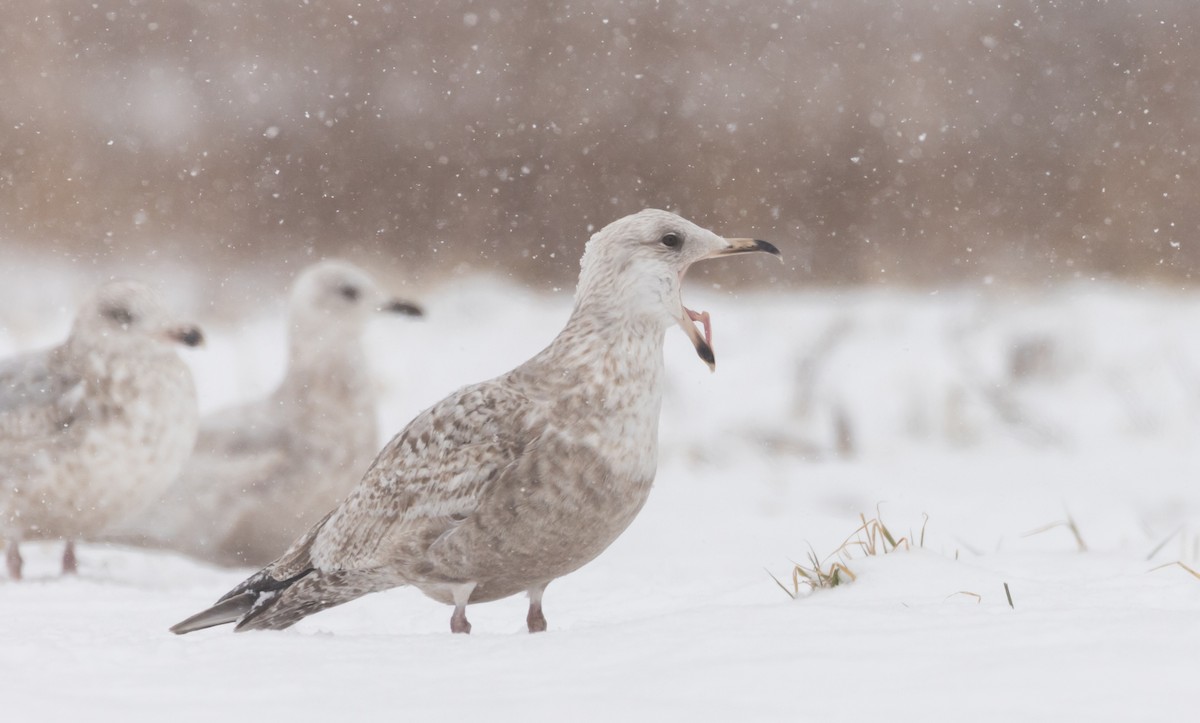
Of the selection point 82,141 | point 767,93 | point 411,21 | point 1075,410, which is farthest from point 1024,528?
point 82,141

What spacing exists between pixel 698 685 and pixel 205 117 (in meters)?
6.95

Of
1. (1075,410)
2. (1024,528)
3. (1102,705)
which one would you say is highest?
(1075,410)

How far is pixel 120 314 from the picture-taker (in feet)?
13.2

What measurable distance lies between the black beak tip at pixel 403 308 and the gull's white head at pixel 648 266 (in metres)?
1.68

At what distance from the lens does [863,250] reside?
7766mm

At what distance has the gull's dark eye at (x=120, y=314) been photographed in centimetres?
400

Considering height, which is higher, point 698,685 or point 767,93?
point 767,93

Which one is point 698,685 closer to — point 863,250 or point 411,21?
point 863,250

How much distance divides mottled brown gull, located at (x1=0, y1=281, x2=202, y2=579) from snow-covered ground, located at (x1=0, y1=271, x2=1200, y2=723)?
0.26 meters

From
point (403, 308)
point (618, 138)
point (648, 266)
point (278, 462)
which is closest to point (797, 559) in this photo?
point (403, 308)

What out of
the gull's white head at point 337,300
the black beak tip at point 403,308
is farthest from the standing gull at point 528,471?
the gull's white head at point 337,300

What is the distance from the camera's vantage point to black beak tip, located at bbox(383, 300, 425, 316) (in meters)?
4.40

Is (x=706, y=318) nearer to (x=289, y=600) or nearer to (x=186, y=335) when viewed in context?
(x=289, y=600)

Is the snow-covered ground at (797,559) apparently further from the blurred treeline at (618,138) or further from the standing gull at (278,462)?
the blurred treeline at (618,138)
